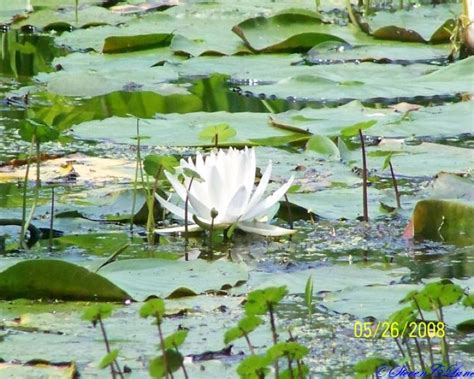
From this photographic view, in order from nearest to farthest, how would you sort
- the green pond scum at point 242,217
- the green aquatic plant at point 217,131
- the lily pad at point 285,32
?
the green pond scum at point 242,217 < the green aquatic plant at point 217,131 < the lily pad at point 285,32

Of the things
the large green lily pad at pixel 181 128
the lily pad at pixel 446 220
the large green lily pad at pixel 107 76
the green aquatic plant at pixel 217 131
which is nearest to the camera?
the lily pad at pixel 446 220

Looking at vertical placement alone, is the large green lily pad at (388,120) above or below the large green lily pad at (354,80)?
below

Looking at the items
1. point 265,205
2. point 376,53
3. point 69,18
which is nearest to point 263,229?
point 265,205

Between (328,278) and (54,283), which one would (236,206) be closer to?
(328,278)

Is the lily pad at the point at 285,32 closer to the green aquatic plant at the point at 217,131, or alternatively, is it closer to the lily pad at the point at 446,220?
the green aquatic plant at the point at 217,131

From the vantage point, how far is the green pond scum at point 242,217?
1.88 meters

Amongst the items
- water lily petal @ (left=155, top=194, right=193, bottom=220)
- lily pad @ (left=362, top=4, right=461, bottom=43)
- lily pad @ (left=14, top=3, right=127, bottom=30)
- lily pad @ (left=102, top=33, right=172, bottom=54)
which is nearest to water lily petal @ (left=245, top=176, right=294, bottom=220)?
water lily petal @ (left=155, top=194, right=193, bottom=220)

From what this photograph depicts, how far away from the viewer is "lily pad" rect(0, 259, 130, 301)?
87.2 inches

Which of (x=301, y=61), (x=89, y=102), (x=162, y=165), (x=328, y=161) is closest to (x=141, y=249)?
(x=162, y=165)

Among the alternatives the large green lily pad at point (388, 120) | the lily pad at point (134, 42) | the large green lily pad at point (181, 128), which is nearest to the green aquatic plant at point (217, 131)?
the large green lily pad at point (181, 128)

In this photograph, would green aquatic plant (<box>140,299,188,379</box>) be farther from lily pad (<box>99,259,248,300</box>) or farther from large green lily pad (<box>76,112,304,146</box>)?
large green lily pad (<box>76,112,304,146</box>)
